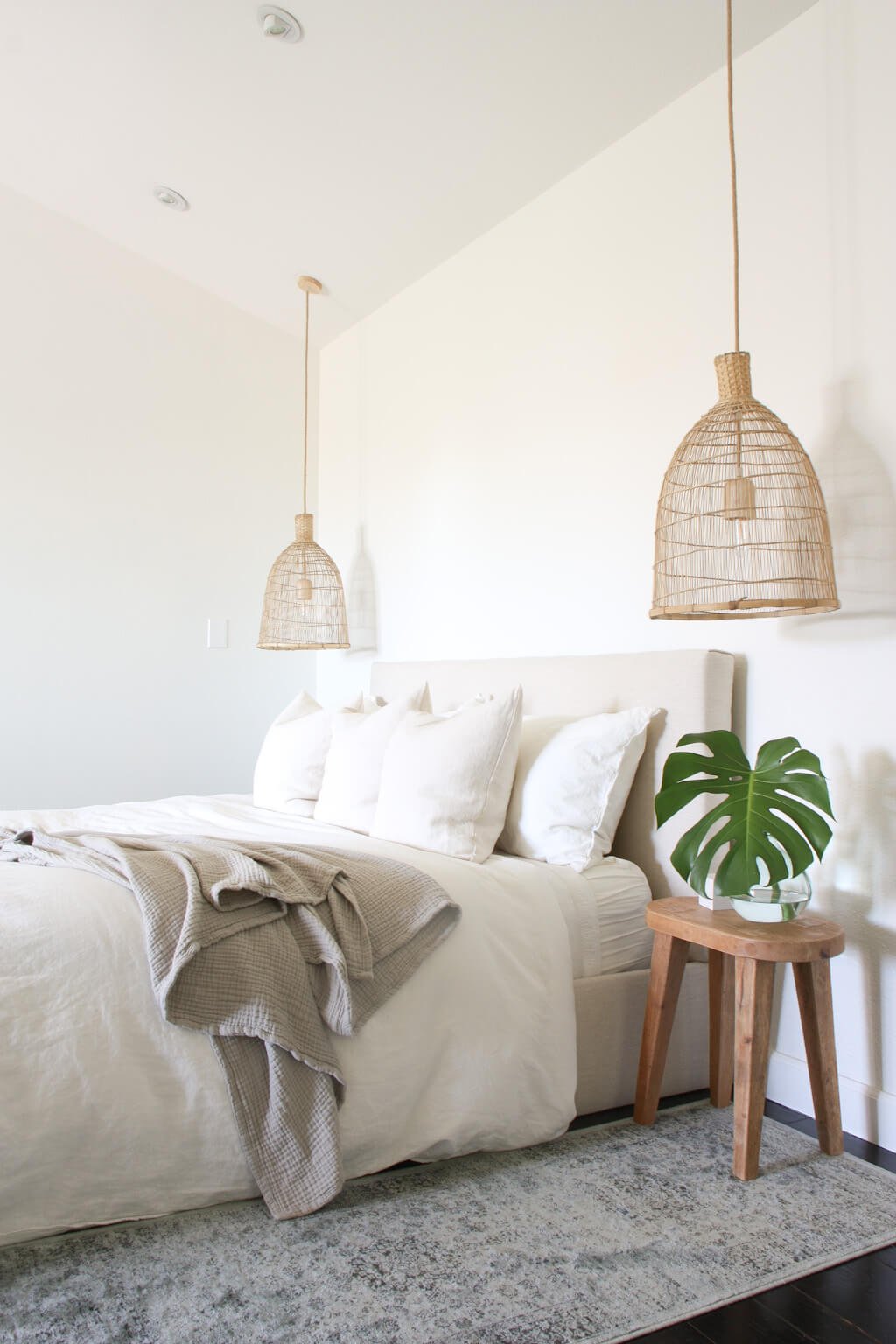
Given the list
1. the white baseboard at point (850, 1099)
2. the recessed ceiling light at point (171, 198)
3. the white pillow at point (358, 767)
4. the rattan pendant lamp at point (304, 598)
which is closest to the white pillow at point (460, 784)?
the white pillow at point (358, 767)

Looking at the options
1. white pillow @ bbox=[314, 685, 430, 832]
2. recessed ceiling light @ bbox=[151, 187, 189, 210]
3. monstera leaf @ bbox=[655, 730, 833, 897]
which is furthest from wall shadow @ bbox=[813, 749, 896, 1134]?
recessed ceiling light @ bbox=[151, 187, 189, 210]

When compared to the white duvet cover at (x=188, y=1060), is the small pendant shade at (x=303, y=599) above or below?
above

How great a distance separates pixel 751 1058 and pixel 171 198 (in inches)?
148

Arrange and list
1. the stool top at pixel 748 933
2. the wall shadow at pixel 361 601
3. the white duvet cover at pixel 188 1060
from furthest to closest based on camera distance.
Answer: the wall shadow at pixel 361 601 → the stool top at pixel 748 933 → the white duvet cover at pixel 188 1060

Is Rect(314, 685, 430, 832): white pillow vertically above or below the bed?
above

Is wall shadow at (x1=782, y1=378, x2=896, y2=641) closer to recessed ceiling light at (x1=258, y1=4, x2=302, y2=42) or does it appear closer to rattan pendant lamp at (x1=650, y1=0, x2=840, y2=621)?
rattan pendant lamp at (x1=650, y1=0, x2=840, y2=621)

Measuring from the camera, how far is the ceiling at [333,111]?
2670 millimetres

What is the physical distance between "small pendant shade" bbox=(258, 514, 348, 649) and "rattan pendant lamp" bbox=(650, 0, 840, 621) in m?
2.13

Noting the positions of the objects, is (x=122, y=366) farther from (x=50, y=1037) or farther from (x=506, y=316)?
(x=50, y=1037)

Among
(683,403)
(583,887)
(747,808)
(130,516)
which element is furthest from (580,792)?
(130,516)

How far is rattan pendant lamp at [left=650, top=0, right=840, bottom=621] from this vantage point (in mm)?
2139

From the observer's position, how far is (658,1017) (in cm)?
217

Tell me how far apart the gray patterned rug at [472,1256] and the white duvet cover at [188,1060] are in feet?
0.21

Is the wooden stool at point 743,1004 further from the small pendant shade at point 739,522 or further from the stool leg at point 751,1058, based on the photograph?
the small pendant shade at point 739,522
